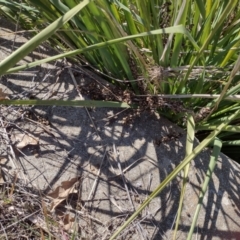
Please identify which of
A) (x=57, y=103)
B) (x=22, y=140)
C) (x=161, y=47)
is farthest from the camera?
(x=22, y=140)

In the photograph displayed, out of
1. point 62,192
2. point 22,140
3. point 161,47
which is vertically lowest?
point 62,192

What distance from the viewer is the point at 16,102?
3.23 feet

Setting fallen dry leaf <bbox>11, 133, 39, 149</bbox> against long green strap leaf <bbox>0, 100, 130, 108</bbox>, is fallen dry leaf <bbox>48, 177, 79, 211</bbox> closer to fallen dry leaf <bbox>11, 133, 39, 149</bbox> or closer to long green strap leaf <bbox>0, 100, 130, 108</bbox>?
fallen dry leaf <bbox>11, 133, 39, 149</bbox>

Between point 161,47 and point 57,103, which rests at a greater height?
point 161,47

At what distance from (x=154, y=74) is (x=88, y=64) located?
0.90 ft

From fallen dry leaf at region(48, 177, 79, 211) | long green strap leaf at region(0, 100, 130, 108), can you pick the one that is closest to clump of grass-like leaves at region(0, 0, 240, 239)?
long green strap leaf at region(0, 100, 130, 108)

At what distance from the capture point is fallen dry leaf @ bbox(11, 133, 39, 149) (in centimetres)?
131

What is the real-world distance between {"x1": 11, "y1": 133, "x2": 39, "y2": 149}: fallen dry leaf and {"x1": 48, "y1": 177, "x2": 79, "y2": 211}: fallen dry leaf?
6.6 inches

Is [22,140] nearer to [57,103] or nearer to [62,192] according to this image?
[62,192]

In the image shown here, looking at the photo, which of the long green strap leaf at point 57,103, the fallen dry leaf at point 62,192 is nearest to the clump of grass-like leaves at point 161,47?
the long green strap leaf at point 57,103

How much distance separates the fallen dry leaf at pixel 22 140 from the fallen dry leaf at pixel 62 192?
6.6 inches

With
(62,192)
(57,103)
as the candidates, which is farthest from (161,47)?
(62,192)

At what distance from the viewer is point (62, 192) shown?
49.7 inches

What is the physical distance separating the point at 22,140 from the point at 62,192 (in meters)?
0.22
